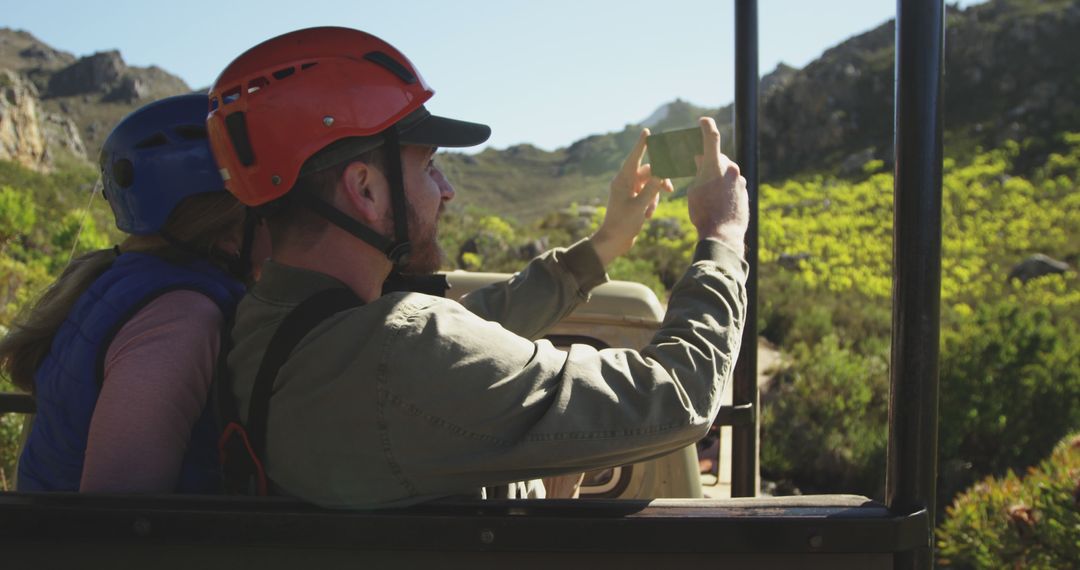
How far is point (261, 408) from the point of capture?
5.30 ft

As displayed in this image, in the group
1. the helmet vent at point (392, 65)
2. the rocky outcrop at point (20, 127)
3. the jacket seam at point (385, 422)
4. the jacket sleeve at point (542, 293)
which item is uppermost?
the rocky outcrop at point (20, 127)

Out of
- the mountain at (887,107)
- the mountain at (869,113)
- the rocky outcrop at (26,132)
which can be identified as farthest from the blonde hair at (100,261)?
the rocky outcrop at (26,132)

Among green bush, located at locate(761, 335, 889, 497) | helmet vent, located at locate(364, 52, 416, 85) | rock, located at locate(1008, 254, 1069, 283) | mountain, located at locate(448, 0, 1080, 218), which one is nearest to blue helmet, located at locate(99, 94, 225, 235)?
helmet vent, located at locate(364, 52, 416, 85)

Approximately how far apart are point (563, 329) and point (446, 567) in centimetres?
220

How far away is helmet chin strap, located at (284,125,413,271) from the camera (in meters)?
1.78

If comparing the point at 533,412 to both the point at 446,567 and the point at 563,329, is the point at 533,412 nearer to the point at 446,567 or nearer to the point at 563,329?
the point at 446,567

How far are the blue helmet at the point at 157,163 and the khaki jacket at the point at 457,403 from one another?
730 mm

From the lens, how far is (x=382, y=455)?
1.51m

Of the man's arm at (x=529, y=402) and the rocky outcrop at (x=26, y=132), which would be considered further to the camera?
the rocky outcrop at (x=26, y=132)

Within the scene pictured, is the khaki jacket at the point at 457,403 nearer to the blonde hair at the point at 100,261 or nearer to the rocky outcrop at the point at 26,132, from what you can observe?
the blonde hair at the point at 100,261

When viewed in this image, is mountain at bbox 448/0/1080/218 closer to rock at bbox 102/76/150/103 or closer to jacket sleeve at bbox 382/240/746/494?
rock at bbox 102/76/150/103

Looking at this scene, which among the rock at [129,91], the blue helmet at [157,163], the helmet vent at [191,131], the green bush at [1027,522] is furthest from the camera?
the rock at [129,91]

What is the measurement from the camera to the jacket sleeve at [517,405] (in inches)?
58.9

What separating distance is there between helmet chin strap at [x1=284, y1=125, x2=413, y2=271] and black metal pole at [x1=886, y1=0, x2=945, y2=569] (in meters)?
0.85
